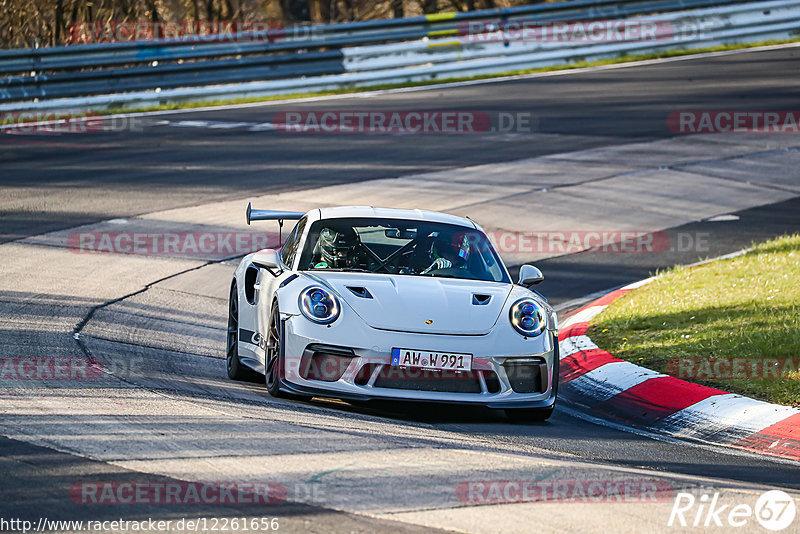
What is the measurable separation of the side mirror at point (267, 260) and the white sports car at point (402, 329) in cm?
2

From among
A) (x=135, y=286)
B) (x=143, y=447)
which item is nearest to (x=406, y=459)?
(x=143, y=447)

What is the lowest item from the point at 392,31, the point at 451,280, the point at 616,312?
the point at 616,312

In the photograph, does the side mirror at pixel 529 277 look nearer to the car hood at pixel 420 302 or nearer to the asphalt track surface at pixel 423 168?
the car hood at pixel 420 302

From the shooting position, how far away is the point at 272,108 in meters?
21.3

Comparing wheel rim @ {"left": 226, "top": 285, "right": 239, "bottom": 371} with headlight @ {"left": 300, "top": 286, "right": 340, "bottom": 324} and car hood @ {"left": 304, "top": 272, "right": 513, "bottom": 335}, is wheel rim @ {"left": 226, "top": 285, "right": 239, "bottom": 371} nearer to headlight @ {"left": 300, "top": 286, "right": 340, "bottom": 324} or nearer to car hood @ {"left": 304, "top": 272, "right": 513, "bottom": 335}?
car hood @ {"left": 304, "top": 272, "right": 513, "bottom": 335}

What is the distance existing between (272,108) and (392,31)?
155 inches

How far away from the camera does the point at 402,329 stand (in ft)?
22.0

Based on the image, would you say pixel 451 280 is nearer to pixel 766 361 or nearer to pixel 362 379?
pixel 362 379

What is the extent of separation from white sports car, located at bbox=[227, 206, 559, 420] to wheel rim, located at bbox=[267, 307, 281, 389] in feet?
0.04

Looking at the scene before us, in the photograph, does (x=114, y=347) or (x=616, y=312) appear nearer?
(x=114, y=347)

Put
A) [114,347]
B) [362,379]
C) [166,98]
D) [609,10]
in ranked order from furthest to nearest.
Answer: [609,10] < [166,98] < [114,347] < [362,379]

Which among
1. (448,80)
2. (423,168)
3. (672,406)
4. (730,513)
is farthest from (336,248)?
(448,80)

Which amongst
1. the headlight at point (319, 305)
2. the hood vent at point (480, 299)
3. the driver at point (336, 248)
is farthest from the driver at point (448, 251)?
the headlight at point (319, 305)

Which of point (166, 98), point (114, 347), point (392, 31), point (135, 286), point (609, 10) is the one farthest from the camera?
point (609, 10)
